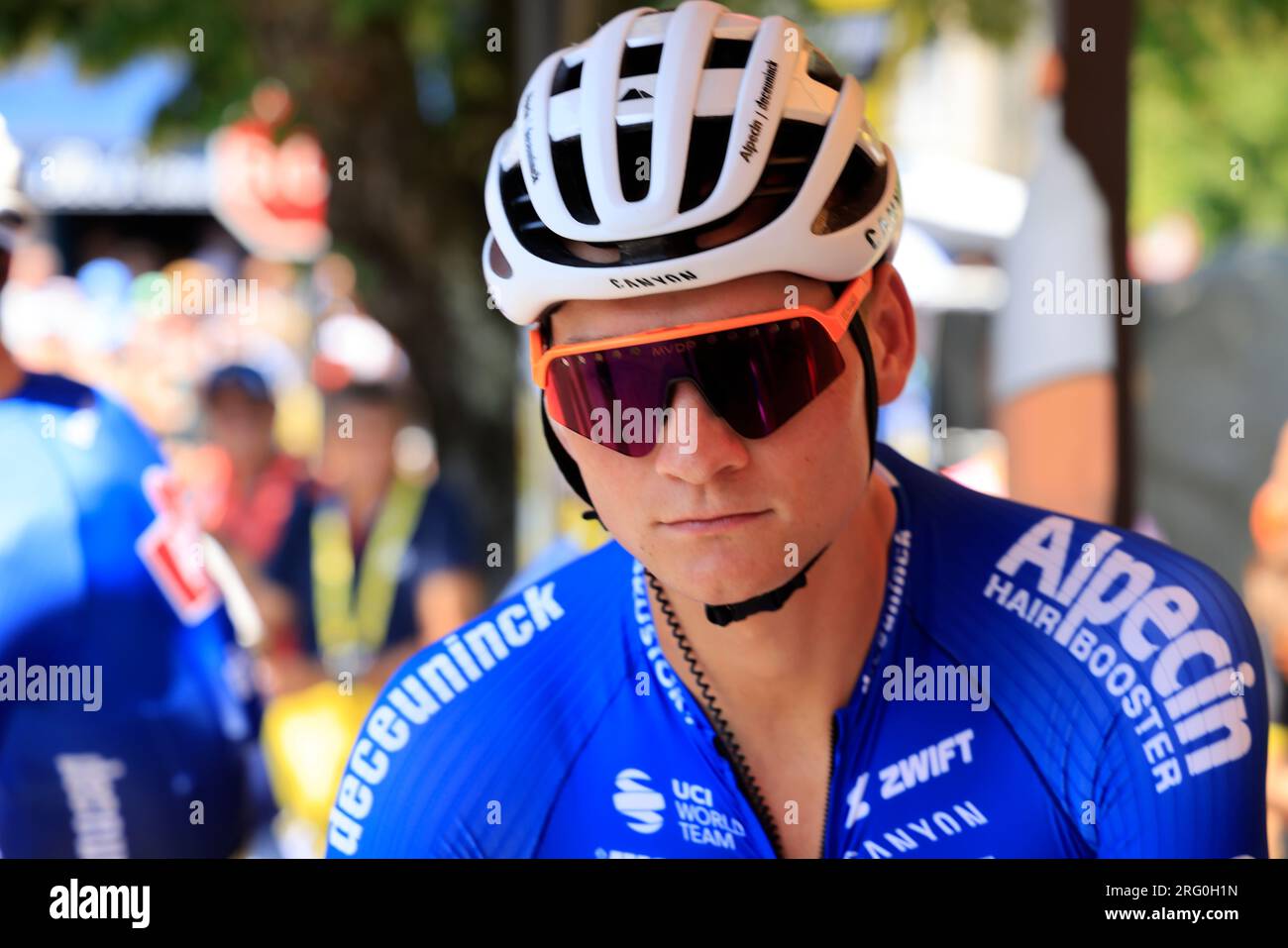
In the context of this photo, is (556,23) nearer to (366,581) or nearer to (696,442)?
(696,442)

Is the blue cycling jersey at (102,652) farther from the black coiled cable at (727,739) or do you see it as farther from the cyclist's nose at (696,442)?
the cyclist's nose at (696,442)

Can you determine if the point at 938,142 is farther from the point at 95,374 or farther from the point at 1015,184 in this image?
the point at 95,374

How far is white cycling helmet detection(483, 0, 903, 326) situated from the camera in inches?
67.6

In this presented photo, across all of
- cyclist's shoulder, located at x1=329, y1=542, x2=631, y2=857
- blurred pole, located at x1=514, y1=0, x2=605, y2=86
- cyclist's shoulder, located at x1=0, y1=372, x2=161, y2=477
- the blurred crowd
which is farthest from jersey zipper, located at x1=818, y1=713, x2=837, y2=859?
the blurred crowd

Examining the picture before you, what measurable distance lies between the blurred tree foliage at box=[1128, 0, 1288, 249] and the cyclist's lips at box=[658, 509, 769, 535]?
5032mm

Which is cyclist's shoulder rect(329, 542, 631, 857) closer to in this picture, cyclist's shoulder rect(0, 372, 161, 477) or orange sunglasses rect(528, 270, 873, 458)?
orange sunglasses rect(528, 270, 873, 458)

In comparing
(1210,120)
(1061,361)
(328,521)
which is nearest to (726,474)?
(1061,361)

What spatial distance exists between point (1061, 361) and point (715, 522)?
Result: 1688 millimetres

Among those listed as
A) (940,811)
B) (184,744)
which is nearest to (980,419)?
(184,744)

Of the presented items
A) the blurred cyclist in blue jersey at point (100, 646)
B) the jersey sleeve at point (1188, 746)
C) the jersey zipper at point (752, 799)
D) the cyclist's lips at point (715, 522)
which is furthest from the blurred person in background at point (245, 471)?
the jersey sleeve at point (1188, 746)

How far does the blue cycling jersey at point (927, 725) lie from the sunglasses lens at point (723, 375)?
40cm

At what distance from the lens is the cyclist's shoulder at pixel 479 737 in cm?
198

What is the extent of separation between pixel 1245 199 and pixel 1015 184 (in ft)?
21.8
